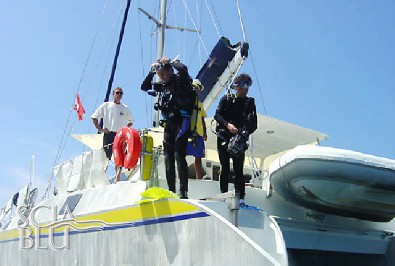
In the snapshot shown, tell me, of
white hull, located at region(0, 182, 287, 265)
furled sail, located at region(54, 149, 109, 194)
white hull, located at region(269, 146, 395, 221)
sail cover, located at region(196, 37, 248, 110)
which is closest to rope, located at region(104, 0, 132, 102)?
sail cover, located at region(196, 37, 248, 110)

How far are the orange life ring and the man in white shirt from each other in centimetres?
172

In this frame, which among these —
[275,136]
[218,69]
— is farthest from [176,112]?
[218,69]

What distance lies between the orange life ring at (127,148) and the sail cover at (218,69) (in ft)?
16.1

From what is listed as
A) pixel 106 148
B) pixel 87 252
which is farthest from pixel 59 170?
pixel 87 252

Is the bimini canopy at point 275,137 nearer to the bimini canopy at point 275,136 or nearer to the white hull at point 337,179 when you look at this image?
the bimini canopy at point 275,136

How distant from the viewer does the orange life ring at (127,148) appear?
5.53 meters

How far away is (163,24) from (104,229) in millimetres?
7755

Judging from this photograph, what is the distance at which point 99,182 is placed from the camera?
6.79 m

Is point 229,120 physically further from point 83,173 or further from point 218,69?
point 218,69

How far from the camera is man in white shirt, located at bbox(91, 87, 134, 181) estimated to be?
7629 millimetres

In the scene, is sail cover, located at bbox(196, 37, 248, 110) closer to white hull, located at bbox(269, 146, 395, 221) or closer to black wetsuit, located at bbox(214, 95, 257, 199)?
black wetsuit, located at bbox(214, 95, 257, 199)

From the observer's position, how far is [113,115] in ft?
25.3

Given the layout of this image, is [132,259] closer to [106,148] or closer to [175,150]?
[175,150]

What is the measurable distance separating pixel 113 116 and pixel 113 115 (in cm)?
2
